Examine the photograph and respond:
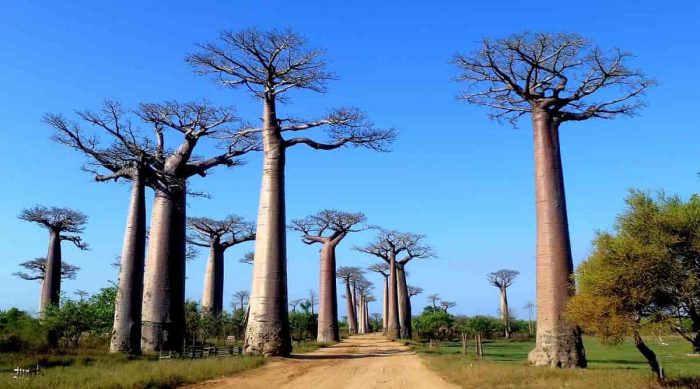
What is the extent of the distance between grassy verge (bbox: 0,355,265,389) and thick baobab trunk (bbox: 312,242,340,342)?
64.7 ft

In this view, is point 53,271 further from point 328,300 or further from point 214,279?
point 328,300

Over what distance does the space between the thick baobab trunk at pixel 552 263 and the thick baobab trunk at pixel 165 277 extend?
1105cm

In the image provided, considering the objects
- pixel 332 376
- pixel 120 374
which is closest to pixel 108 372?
pixel 120 374

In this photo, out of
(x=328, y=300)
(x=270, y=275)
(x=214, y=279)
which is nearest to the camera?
(x=270, y=275)

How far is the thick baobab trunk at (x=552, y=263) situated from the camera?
12820mm

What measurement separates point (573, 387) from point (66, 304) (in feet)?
59.1

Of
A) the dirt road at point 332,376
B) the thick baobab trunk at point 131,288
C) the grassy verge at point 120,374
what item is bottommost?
the dirt road at point 332,376

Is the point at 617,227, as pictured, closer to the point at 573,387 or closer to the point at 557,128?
the point at 573,387

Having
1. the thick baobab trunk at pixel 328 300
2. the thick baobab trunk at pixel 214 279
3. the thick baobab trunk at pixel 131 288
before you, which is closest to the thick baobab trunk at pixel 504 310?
the thick baobab trunk at pixel 328 300

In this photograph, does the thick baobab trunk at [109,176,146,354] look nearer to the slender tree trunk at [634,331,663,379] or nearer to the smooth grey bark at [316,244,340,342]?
the slender tree trunk at [634,331,663,379]

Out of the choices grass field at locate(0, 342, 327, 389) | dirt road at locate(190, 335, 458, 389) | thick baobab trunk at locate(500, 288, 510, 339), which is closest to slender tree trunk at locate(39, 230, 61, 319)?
grass field at locate(0, 342, 327, 389)

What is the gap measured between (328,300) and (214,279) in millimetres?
7495

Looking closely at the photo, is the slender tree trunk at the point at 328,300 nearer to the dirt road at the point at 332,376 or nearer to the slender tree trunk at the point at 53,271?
the slender tree trunk at the point at 53,271

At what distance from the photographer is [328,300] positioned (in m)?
33.2
